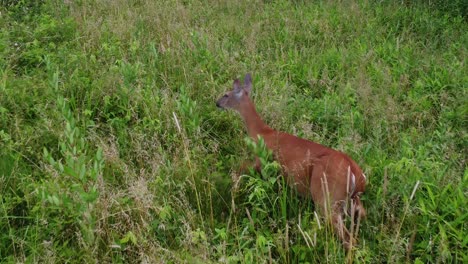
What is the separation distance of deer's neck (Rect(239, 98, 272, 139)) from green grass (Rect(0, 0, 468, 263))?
0.58 ft

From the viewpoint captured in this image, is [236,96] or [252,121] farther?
[236,96]

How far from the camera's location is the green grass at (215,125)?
2773 millimetres

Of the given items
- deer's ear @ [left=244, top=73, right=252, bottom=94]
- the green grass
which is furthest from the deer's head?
the green grass

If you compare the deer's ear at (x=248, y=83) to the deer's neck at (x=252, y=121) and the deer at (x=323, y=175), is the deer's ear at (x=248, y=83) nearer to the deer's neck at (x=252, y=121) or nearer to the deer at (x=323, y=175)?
the deer's neck at (x=252, y=121)

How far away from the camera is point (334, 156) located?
10.1 feet

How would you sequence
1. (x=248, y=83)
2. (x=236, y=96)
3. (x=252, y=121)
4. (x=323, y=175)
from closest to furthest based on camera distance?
(x=323, y=175) → (x=252, y=121) → (x=236, y=96) → (x=248, y=83)

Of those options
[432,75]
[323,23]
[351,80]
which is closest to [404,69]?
[432,75]

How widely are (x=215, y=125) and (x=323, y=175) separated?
162 cm

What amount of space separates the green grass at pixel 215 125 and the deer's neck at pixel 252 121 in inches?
7.0

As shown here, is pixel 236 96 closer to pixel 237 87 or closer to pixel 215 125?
pixel 237 87

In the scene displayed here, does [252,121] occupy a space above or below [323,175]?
below

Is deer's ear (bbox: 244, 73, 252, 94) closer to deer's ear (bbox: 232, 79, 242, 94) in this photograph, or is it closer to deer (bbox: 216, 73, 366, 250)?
deer's ear (bbox: 232, 79, 242, 94)

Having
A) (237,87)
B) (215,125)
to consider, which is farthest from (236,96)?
(215,125)

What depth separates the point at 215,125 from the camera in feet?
14.4
